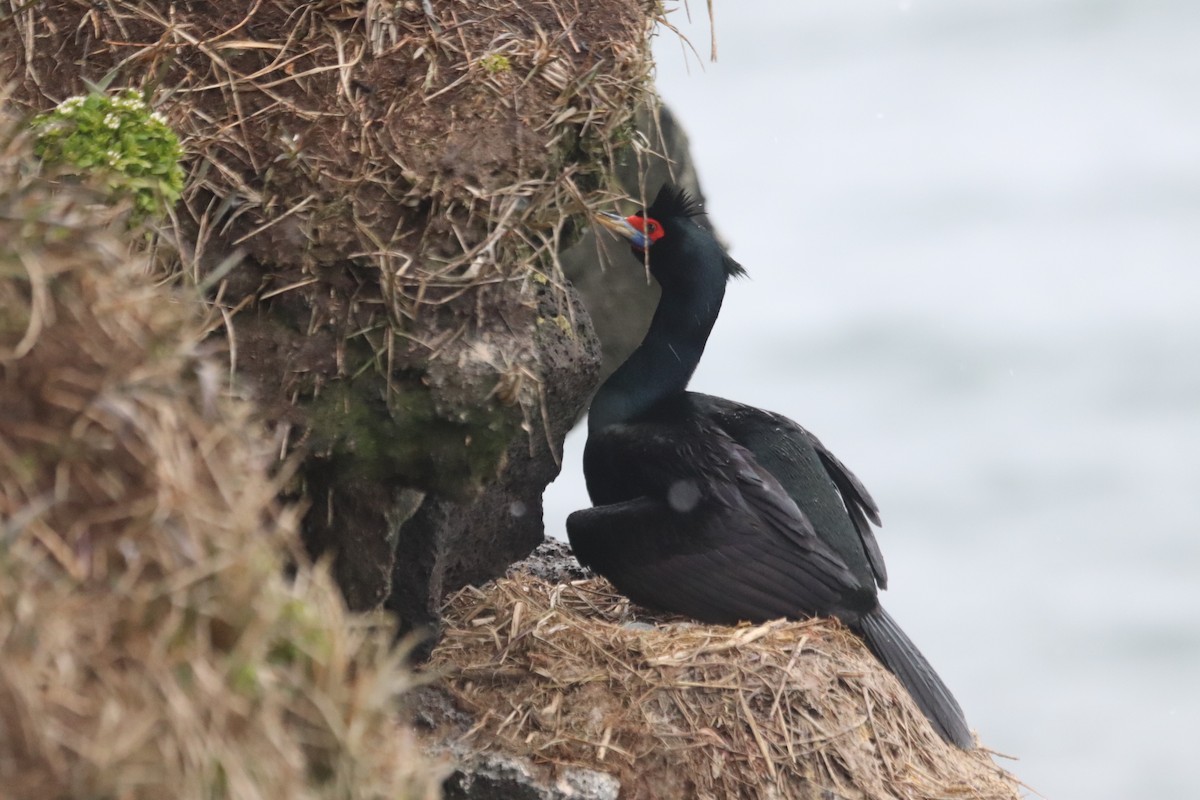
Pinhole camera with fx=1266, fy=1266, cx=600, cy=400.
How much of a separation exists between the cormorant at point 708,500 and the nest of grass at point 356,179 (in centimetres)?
101

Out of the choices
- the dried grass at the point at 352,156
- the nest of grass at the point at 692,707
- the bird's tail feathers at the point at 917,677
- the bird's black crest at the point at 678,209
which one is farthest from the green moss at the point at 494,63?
the bird's tail feathers at the point at 917,677

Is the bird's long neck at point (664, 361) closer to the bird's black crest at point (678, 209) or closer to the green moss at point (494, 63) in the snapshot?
the bird's black crest at point (678, 209)

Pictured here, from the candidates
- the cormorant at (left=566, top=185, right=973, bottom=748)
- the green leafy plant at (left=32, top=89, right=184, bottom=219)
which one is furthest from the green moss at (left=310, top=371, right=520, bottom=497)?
the cormorant at (left=566, top=185, right=973, bottom=748)

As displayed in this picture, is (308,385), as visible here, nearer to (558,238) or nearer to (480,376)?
(480,376)

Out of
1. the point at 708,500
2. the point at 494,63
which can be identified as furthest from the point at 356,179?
the point at 708,500

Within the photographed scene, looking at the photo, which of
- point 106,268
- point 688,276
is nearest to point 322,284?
point 106,268

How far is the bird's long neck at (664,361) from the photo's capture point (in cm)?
520

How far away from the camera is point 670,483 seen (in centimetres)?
470

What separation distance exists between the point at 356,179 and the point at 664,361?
2423mm

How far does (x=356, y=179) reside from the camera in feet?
9.80

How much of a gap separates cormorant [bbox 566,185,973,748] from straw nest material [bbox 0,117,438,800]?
2.71m

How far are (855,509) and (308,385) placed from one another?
288cm

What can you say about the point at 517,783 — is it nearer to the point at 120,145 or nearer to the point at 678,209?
the point at 120,145

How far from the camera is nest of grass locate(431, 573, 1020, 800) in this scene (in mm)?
3574
